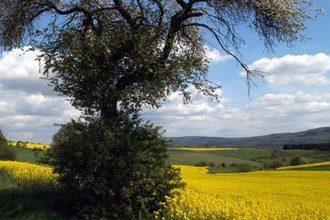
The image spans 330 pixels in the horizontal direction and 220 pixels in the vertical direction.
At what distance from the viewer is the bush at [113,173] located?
16.4 m

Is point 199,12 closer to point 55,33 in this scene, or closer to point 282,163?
point 55,33

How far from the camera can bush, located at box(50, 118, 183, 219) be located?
1641 cm

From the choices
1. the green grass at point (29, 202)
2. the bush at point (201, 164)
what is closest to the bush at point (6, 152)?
the bush at point (201, 164)

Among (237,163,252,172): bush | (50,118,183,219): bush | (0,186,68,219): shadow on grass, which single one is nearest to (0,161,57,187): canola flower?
(0,186,68,219): shadow on grass

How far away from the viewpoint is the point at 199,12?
21.6 metres

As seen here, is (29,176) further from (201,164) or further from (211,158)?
(211,158)

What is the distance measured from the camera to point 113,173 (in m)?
16.7

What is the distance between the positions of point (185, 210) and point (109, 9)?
9391mm

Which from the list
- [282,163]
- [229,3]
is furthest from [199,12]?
[282,163]

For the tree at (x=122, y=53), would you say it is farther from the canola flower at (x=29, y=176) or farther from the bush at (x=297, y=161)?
the bush at (x=297, y=161)

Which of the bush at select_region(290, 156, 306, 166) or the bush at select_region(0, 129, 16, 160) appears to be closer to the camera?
the bush at select_region(0, 129, 16, 160)

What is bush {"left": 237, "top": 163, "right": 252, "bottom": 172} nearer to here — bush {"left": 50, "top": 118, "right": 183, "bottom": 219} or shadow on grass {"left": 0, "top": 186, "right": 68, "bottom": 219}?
shadow on grass {"left": 0, "top": 186, "right": 68, "bottom": 219}

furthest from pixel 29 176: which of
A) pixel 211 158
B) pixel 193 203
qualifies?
pixel 211 158

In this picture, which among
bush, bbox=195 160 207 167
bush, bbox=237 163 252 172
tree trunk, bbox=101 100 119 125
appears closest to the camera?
tree trunk, bbox=101 100 119 125
